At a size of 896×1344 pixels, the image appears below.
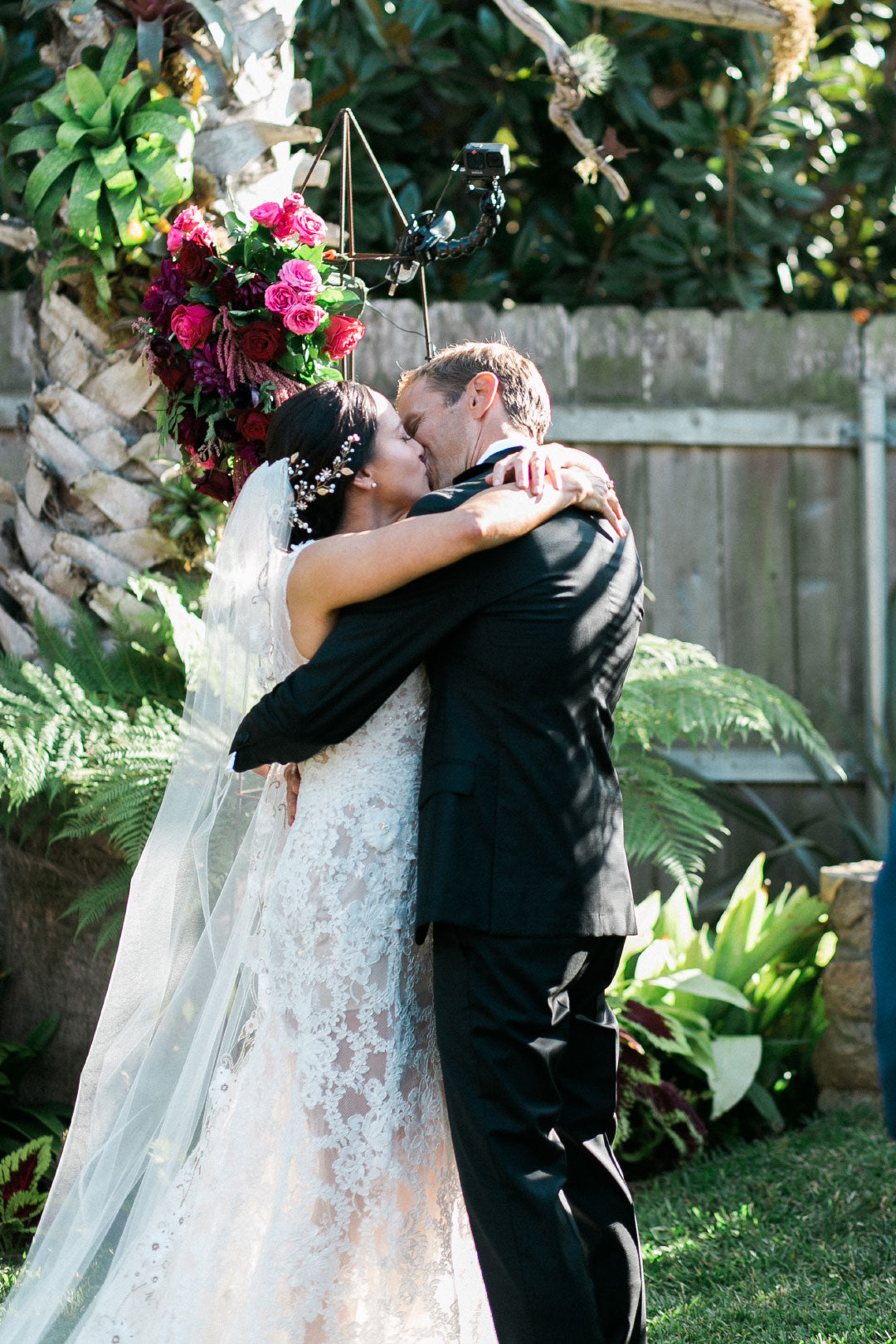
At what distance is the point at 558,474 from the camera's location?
7.74 ft

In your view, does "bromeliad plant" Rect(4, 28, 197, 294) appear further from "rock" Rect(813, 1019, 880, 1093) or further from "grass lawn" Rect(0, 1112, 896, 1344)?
"rock" Rect(813, 1019, 880, 1093)

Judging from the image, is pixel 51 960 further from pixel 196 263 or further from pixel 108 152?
pixel 108 152

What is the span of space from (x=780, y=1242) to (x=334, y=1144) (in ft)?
4.66

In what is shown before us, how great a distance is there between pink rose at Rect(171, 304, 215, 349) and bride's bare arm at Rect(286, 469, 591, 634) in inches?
28.5

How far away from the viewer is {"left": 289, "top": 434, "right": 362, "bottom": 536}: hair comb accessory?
97.9 inches

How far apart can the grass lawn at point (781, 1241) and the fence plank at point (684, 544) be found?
1912 millimetres

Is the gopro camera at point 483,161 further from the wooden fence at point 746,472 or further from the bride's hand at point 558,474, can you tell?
the wooden fence at point 746,472

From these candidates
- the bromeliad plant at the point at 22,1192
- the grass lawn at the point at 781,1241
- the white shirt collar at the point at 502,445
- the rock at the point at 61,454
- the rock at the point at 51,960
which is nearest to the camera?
the white shirt collar at the point at 502,445

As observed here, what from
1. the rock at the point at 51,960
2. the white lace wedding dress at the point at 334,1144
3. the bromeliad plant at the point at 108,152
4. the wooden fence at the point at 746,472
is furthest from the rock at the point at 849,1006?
the bromeliad plant at the point at 108,152

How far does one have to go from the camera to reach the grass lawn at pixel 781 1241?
9.08ft

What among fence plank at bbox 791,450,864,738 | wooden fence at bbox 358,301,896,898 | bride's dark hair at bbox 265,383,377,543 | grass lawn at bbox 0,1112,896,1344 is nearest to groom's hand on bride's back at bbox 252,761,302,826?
bride's dark hair at bbox 265,383,377,543

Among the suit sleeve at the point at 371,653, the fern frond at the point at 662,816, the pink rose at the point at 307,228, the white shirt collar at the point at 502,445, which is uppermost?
the pink rose at the point at 307,228

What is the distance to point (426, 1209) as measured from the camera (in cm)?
233

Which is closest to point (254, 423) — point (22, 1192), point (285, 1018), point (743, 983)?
point (285, 1018)
